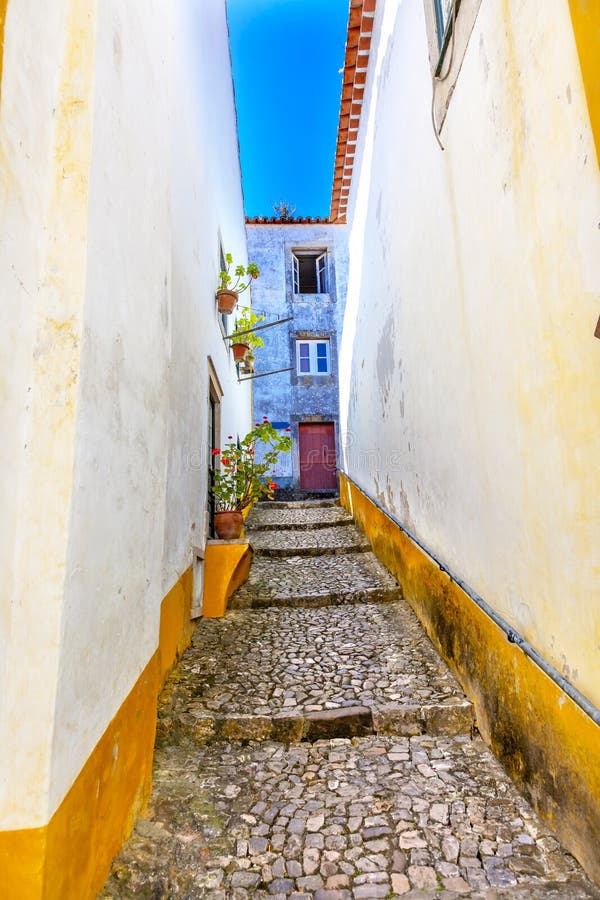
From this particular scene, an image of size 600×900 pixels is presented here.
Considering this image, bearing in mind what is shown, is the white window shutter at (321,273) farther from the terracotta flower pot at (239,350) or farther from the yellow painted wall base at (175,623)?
the yellow painted wall base at (175,623)

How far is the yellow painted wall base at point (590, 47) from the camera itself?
1.57 metres

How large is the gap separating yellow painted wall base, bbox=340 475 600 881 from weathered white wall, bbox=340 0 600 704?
15cm

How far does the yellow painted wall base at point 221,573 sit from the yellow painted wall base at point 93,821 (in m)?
2.11

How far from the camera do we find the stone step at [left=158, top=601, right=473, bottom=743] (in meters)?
2.76

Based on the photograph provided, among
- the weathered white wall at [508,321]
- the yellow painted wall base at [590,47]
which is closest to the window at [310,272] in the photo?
the weathered white wall at [508,321]

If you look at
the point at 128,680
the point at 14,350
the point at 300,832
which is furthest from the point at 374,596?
the point at 14,350

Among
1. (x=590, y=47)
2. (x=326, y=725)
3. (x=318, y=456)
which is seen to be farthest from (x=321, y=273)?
(x=326, y=725)

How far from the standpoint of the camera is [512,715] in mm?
2311

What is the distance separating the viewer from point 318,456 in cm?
1389

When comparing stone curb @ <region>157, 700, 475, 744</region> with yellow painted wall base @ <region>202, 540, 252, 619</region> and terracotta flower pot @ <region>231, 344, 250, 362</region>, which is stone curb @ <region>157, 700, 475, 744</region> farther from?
terracotta flower pot @ <region>231, 344, 250, 362</region>

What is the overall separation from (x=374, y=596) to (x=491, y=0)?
428 centimetres

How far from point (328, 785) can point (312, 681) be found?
0.87 m

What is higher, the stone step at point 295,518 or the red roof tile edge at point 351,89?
the red roof tile edge at point 351,89

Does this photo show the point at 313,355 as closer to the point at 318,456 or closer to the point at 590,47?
the point at 318,456
